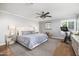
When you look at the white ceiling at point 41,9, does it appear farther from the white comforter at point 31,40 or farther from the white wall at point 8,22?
the white comforter at point 31,40

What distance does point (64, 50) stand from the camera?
1.29 metres

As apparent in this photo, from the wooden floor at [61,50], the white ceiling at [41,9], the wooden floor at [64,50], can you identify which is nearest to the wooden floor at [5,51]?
the wooden floor at [61,50]

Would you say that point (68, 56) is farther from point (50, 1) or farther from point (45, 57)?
point (50, 1)

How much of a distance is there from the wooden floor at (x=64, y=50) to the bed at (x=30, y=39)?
0.25 meters

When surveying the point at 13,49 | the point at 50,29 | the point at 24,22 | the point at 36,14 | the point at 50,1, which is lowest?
the point at 13,49

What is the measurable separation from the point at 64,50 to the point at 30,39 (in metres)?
0.53

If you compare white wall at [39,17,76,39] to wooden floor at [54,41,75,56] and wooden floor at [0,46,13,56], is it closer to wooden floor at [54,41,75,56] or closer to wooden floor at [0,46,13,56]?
wooden floor at [54,41,75,56]

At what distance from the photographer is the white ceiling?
4.16 feet

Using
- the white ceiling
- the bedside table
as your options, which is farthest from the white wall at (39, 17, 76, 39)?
the bedside table

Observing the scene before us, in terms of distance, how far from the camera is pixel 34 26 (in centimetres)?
135

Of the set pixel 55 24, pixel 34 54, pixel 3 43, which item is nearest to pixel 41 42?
pixel 34 54

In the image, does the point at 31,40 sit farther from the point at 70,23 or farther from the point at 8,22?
the point at 70,23

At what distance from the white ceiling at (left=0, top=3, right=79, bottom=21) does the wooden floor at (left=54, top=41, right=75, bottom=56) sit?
0.44m

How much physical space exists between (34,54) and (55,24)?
56cm
